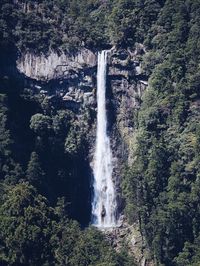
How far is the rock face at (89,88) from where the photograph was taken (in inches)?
2891

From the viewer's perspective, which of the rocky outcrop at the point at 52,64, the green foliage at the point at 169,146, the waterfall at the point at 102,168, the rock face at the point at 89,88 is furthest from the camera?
the rocky outcrop at the point at 52,64

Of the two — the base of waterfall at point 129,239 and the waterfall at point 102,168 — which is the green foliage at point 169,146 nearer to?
the base of waterfall at point 129,239

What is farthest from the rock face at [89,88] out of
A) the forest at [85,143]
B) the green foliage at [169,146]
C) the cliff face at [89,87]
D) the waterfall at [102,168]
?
the green foliage at [169,146]

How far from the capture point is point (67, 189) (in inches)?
2869

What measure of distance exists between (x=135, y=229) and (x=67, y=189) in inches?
266

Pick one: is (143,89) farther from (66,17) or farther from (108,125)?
(66,17)

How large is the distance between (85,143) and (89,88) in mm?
4594

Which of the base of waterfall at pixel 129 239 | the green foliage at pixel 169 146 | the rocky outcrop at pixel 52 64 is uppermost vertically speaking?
the rocky outcrop at pixel 52 64

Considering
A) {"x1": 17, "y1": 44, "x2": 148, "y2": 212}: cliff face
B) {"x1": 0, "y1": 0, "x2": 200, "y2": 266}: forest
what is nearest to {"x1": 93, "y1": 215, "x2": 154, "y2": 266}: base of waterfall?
{"x1": 0, "y1": 0, "x2": 200, "y2": 266}: forest

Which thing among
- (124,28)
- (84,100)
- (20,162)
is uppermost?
(124,28)

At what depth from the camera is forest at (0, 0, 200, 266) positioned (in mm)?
62938

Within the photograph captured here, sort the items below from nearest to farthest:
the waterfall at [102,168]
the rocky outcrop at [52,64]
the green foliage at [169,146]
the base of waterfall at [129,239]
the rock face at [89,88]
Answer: the green foliage at [169,146] → the base of waterfall at [129,239] → the waterfall at [102,168] → the rock face at [89,88] → the rocky outcrop at [52,64]

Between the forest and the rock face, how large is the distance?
0.63 meters

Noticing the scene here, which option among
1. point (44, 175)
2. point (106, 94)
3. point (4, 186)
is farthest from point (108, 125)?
point (4, 186)
